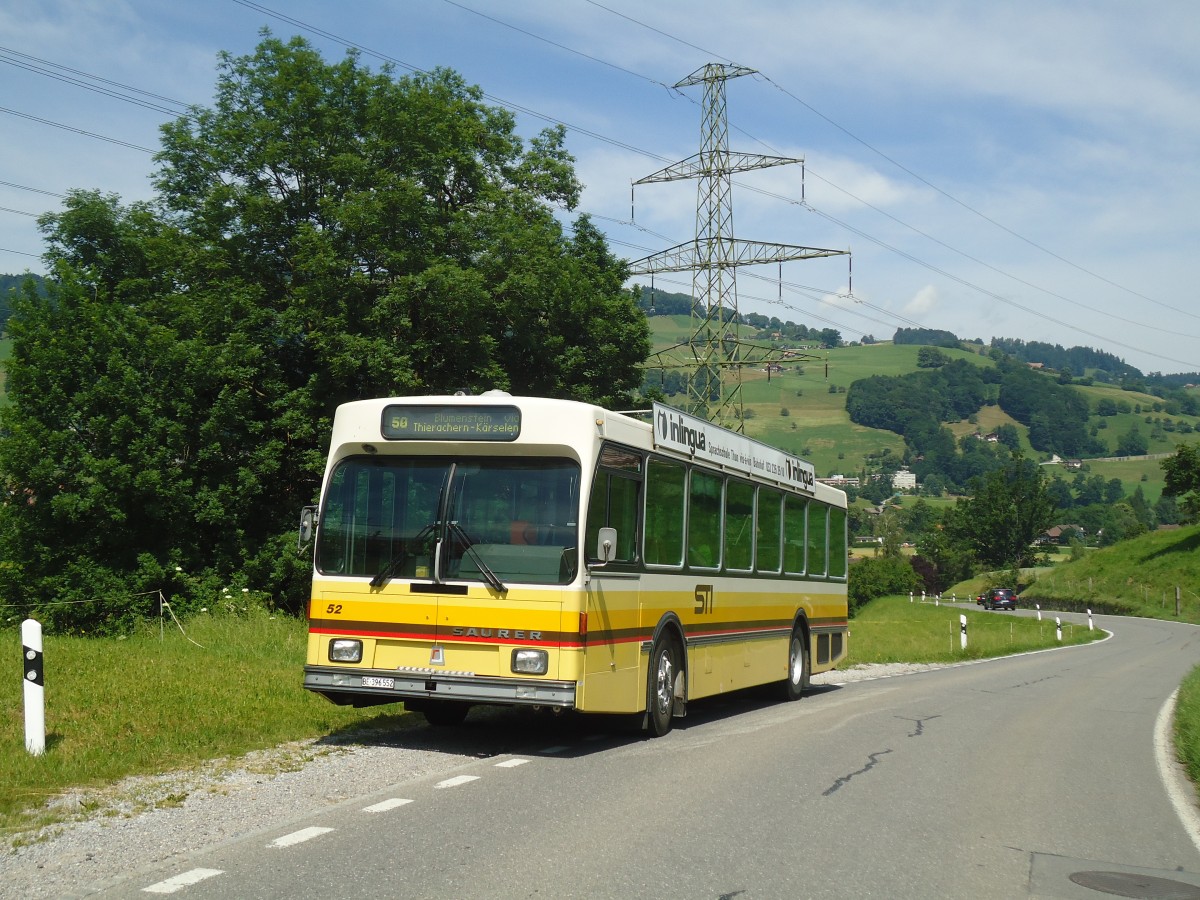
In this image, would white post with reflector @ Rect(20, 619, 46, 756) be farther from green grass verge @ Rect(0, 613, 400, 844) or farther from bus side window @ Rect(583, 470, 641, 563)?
bus side window @ Rect(583, 470, 641, 563)

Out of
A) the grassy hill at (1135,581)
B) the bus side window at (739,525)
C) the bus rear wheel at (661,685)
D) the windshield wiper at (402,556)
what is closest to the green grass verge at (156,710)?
the windshield wiper at (402,556)

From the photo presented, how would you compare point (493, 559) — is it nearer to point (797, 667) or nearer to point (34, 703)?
point (34, 703)

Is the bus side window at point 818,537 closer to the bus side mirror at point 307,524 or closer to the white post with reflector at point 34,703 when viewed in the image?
the bus side mirror at point 307,524

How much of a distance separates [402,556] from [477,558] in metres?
0.70

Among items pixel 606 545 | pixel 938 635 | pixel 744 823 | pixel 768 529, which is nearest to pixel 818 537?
pixel 768 529

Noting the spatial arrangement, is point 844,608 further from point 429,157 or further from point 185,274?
point 185,274

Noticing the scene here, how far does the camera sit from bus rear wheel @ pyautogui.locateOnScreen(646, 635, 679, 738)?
11.9 m

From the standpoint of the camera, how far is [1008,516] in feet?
430

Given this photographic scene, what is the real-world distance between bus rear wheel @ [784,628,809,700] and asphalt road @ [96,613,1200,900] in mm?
3276

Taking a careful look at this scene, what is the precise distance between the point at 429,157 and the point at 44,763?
21685mm

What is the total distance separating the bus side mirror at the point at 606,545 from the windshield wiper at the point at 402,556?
1480 millimetres

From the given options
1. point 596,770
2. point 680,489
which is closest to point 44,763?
point 596,770

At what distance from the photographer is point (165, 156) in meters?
30.3

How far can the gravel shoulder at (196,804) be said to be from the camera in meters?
6.33
